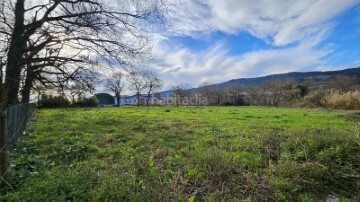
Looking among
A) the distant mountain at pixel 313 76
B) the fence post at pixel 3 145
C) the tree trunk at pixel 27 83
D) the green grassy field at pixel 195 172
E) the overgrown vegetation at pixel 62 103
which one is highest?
the distant mountain at pixel 313 76

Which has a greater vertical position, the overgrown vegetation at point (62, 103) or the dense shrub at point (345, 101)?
the overgrown vegetation at point (62, 103)

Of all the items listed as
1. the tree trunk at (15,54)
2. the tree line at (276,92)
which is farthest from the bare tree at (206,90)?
the tree trunk at (15,54)

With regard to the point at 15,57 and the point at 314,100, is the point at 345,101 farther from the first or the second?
the point at 15,57

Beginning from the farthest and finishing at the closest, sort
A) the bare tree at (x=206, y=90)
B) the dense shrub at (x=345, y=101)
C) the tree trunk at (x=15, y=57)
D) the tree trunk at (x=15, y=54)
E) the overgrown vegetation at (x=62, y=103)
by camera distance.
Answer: the bare tree at (x=206, y=90)
the overgrown vegetation at (x=62, y=103)
the dense shrub at (x=345, y=101)
the tree trunk at (x=15, y=54)
the tree trunk at (x=15, y=57)

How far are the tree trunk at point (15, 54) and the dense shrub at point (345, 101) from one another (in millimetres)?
24360

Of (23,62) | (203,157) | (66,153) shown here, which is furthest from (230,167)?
(23,62)

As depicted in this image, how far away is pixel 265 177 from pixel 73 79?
1118cm

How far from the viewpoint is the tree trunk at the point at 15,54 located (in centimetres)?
1052

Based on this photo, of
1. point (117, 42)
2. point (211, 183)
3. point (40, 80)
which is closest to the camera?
point (211, 183)

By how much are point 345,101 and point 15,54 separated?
24770 millimetres

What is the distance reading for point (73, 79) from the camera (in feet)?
43.9

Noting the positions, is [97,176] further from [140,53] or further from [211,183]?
[140,53]

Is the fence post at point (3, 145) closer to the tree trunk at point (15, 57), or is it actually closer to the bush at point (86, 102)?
the tree trunk at point (15, 57)

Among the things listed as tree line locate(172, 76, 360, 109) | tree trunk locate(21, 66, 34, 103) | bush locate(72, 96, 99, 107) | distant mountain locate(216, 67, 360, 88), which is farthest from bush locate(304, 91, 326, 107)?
bush locate(72, 96, 99, 107)
